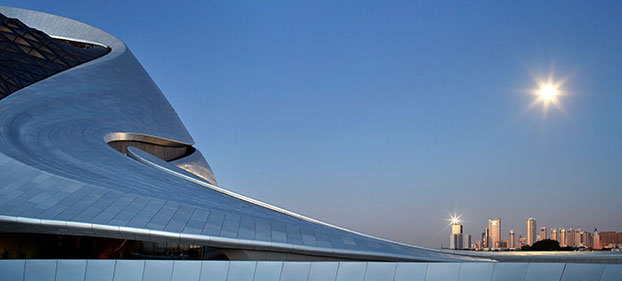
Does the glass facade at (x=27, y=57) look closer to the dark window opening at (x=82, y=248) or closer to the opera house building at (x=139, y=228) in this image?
the opera house building at (x=139, y=228)

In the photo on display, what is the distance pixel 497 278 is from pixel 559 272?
1.09 metres

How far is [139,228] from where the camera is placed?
12.8 metres

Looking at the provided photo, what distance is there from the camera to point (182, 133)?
36.2m

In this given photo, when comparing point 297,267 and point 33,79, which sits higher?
point 33,79

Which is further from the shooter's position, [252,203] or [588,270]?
[252,203]

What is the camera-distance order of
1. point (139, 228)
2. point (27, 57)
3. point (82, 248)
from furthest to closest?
point (27, 57), point (82, 248), point (139, 228)

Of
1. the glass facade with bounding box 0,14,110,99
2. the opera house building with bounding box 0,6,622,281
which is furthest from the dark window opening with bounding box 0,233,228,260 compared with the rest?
the glass facade with bounding box 0,14,110,99

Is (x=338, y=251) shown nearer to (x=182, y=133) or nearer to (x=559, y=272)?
(x=559, y=272)

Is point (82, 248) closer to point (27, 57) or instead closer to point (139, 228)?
point (139, 228)

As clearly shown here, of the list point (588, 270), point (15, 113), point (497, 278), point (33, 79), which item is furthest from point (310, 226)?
point (33, 79)

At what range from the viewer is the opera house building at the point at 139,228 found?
10.1 m

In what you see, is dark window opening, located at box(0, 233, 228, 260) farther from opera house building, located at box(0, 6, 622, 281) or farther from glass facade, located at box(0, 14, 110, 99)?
glass facade, located at box(0, 14, 110, 99)

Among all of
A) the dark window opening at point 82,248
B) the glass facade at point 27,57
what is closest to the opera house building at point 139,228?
the dark window opening at point 82,248

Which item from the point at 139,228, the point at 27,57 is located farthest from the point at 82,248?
the point at 27,57
